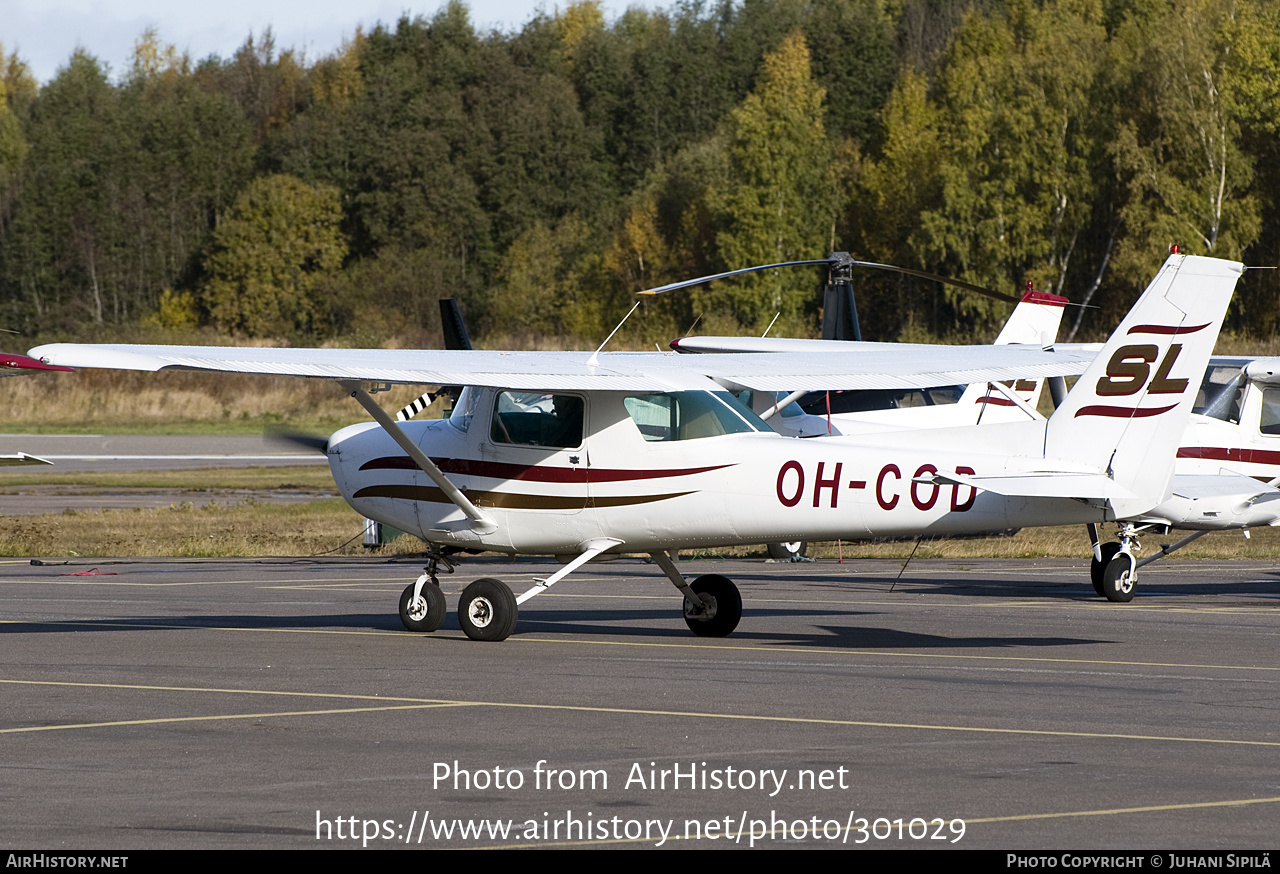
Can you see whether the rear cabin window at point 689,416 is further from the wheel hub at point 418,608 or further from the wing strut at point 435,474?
the wheel hub at point 418,608

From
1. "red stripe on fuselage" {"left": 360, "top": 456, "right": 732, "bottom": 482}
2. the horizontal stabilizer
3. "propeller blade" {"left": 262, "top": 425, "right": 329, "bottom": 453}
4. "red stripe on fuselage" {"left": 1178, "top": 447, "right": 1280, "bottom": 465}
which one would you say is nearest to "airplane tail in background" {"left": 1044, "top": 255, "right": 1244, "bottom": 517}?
the horizontal stabilizer

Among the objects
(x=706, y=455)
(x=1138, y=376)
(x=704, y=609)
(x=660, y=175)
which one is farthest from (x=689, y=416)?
(x=660, y=175)

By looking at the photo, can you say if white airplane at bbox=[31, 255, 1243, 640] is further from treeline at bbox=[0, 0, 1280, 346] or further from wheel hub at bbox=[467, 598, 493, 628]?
treeline at bbox=[0, 0, 1280, 346]

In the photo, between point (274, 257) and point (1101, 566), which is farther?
point (274, 257)

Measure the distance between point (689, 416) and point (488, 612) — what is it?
221 cm

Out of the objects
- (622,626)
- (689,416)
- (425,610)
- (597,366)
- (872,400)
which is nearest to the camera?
(689,416)

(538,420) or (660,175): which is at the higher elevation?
(660,175)

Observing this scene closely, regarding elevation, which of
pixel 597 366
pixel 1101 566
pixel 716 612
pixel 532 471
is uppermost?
pixel 597 366

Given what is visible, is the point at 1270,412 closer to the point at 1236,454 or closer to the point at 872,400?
the point at 1236,454

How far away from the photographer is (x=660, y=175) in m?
90.7

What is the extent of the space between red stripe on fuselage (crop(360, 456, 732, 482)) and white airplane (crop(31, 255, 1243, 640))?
14 millimetres

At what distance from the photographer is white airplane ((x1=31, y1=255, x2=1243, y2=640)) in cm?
1197

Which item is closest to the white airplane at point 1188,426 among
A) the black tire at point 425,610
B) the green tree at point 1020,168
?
the black tire at point 425,610

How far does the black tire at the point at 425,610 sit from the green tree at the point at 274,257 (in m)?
79.2
